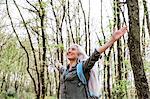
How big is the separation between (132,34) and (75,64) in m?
2.11

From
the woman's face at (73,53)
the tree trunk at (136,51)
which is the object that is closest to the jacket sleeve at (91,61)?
the woman's face at (73,53)

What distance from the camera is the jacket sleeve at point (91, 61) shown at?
12.5ft

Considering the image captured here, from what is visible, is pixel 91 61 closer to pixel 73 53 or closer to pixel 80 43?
pixel 73 53

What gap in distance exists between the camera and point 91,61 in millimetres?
3842

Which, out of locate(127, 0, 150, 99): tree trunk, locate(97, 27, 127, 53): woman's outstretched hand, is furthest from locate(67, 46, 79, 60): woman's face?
locate(127, 0, 150, 99): tree trunk

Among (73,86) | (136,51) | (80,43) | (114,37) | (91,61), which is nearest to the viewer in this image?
(114,37)

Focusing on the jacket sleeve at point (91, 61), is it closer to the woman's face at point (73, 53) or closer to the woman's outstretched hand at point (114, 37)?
the woman's outstretched hand at point (114, 37)

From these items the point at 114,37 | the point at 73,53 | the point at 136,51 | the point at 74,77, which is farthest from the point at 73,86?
the point at 136,51

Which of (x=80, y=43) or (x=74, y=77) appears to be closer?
(x=74, y=77)

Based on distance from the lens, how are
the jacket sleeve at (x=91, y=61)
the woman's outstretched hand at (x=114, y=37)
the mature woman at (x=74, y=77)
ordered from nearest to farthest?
the woman's outstretched hand at (x=114, y=37)
the jacket sleeve at (x=91, y=61)
the mature woman at (x=74, y=77)

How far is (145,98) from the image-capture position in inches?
231

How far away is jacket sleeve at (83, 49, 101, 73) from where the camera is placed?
381cm

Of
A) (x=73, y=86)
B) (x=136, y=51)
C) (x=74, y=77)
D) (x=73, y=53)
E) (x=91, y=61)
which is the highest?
(x=136, y=51)

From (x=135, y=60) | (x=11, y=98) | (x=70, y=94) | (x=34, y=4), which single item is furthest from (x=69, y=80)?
(x=11, y=98)
